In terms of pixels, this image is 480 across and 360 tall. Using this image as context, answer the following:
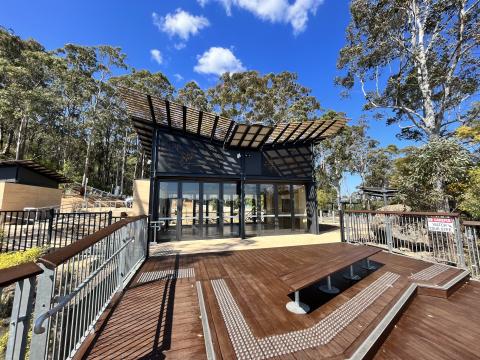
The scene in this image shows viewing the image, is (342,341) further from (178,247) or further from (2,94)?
(2,94)

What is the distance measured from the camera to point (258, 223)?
30.9 feet

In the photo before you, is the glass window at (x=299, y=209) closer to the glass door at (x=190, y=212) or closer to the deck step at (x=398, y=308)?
the glass door at (x=190, y=212)

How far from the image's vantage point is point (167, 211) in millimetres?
8414

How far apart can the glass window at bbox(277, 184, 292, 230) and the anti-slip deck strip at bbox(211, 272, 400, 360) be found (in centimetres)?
649

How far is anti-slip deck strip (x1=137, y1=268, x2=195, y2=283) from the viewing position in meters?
4.01

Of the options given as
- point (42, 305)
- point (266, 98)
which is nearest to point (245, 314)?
point (42, 305)

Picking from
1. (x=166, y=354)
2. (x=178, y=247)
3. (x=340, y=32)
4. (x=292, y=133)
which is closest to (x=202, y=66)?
(x=340, y=32)

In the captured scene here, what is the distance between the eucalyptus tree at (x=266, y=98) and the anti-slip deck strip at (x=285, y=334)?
59.5ft

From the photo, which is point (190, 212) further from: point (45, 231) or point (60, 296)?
point (60, 296)

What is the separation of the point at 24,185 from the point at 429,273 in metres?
17.8

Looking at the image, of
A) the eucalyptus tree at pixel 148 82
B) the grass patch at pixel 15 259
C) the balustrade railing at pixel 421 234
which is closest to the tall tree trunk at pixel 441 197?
the balustrade railing at pixel 421 234

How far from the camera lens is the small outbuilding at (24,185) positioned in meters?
11.4

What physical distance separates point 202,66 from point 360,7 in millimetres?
16336

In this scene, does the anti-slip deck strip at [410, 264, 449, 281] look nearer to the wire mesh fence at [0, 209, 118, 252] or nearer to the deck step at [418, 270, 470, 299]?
the deck step at [418, 270, 470, 299]
